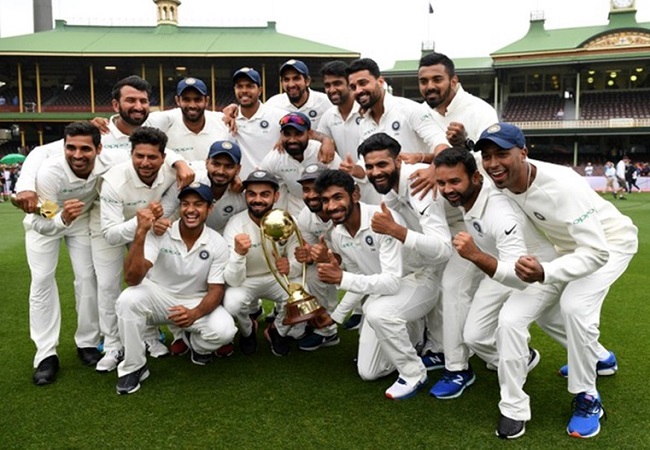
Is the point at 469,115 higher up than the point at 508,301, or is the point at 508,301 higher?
the point at 469,115

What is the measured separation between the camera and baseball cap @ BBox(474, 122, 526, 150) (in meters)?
3.75

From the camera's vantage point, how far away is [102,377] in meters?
4.79

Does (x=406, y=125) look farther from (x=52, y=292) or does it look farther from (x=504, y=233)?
(x=52, y=292)

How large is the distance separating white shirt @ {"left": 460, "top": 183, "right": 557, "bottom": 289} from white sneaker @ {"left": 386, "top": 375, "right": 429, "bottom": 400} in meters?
1.17

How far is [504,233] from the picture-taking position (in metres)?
3.82

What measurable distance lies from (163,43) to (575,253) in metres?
36.5

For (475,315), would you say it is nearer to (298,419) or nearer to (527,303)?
(527,303)

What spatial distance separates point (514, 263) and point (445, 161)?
89 centimetres

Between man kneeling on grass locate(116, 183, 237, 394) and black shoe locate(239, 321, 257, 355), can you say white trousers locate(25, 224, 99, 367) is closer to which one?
man kneeling on grass locate(116, 183, 237, 394)

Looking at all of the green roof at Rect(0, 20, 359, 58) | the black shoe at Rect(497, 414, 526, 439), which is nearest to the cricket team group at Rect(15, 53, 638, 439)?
the black shoe at Rect(497, 414, 526, 439)

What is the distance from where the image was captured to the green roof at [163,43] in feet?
110

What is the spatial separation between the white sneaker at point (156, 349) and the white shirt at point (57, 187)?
1.33 meters

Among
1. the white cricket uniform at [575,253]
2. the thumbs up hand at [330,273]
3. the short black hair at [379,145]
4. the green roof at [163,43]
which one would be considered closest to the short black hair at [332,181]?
the short black hair at [379,145]

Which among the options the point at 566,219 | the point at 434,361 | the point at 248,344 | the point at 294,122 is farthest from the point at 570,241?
the point at 248,344
